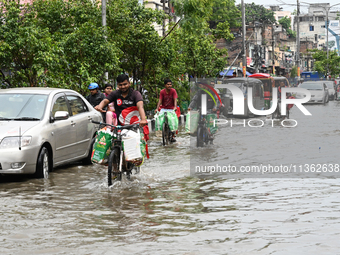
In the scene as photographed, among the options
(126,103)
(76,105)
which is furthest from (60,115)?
(76,105)

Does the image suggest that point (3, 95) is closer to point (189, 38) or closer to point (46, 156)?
point (46, 156)

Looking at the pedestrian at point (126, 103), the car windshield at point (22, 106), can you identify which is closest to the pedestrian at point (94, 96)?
the car windshield at point (22, 106)

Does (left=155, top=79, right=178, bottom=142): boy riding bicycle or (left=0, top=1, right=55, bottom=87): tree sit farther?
(left=155, top=79, right=178, bottom=142): boy riding bicycle

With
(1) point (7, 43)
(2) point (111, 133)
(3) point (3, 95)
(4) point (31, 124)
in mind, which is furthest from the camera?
(1) point (7, 43)

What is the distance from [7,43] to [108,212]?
30.8ft

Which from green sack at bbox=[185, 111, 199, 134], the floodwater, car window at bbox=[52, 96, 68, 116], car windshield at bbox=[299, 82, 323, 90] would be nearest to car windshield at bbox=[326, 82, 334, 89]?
car windshield at bbox=[299, 82, 323, 90]

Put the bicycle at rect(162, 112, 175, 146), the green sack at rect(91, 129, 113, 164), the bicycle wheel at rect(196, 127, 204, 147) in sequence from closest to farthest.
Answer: the green sack at rect(91, 129, 113, 164)
the bicycle wheel at rect(196, 127, 204, 147)
the bicycle at rect(162, 112, 175, 146)

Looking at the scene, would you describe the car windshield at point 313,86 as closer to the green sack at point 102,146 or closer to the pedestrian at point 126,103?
the pedestrian at point 126,103

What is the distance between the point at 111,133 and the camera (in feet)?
30.8

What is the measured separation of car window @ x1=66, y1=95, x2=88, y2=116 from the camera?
38.6 ft

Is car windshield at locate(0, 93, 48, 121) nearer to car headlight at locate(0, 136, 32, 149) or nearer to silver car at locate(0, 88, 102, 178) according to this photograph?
silver car at locate(0, 88, 102, 178)

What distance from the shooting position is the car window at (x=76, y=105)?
38.6 feet

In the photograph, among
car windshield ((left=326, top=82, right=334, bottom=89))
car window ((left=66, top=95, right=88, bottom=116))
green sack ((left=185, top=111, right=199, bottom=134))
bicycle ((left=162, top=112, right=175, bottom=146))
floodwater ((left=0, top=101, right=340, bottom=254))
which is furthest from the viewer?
car windshield ((left=326, top=82, right=334, bottom=89))

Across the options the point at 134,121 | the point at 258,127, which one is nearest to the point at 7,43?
the point at 134,121
